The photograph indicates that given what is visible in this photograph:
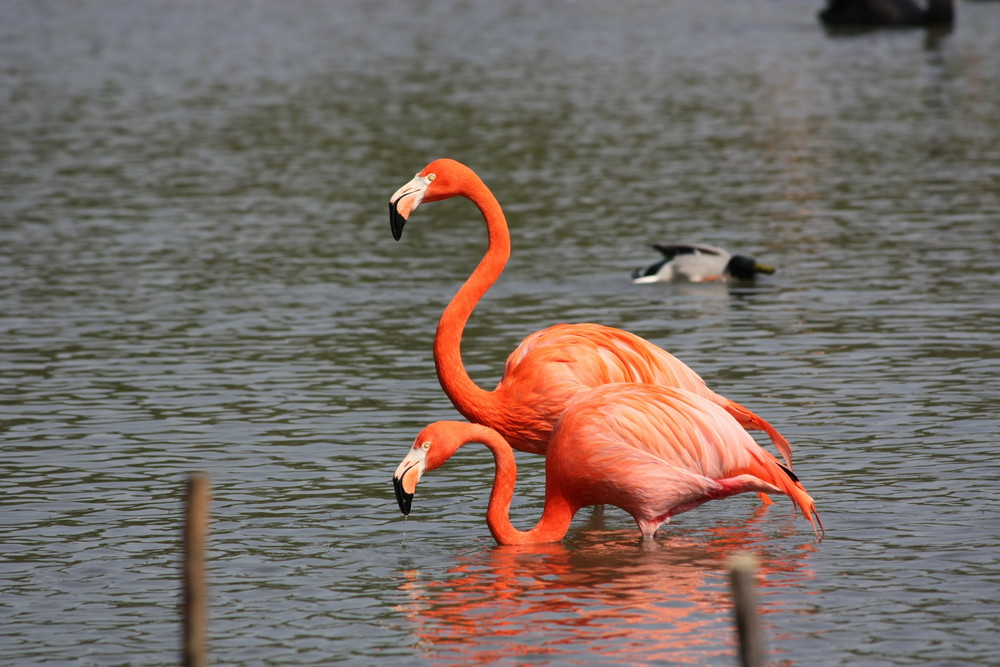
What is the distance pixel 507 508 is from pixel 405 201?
180 cm

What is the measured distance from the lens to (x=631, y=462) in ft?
26.0

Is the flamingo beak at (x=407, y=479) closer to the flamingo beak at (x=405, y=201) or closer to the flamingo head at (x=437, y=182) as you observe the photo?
the flamingo beak at (x=405, y=201)

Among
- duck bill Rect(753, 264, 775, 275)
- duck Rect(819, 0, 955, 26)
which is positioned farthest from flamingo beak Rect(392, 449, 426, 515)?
duck Rect(819, 0, 955, 26)

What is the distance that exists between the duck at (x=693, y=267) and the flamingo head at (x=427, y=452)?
24.2ft

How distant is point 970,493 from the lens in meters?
8.70

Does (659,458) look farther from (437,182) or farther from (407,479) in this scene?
(437,182)

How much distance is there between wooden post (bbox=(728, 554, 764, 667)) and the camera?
4.32 m

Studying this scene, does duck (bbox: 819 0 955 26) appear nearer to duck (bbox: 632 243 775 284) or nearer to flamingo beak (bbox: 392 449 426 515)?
duck (bbox: 632 243 775 284)

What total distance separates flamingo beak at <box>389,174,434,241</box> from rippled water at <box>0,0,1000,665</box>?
64.6 inches

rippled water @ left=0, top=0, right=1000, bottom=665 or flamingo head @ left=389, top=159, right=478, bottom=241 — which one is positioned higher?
flamingo head @ left=389, top=159, right=478, bottom=241

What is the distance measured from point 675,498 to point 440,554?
1.25 meters

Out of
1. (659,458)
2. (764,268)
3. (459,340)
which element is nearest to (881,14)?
(764,268)

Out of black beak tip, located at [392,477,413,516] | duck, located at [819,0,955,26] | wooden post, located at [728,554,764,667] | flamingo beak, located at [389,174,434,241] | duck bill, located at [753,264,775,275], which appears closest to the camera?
wooden post, located at [728,554,764,667]

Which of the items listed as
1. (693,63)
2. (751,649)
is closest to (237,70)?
(693,63)
